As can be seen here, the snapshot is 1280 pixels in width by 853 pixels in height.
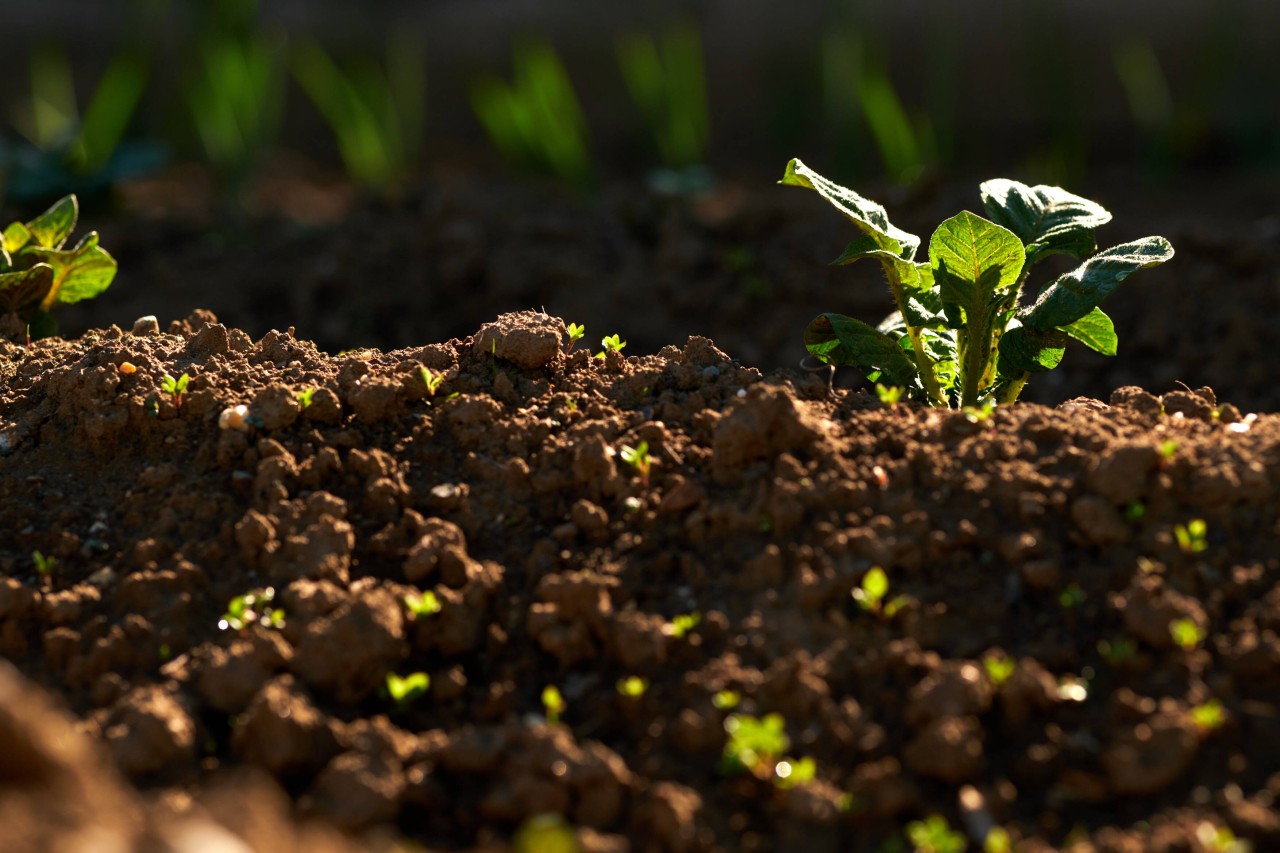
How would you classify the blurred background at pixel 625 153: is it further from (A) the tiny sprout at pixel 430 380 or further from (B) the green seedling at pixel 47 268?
(A) the tiny sprout at pixel 430 380

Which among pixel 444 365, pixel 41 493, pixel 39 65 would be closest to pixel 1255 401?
pixel 444 365

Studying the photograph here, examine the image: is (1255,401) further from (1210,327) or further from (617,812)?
(617,812)

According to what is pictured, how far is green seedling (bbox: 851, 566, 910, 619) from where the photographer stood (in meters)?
1.63

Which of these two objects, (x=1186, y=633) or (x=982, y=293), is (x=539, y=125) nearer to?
(x=982, y=293)

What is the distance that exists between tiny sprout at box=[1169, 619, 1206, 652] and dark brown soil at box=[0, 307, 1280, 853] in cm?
1

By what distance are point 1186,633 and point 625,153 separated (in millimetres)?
4363

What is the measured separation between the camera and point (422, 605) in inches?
66.4

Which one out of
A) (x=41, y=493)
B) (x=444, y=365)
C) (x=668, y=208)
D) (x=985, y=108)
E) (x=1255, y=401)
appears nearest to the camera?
(x=41, y=493)

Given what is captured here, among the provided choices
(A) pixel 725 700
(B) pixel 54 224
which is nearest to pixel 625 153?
(B) pixel 54 224

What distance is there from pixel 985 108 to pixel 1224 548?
14.6ft

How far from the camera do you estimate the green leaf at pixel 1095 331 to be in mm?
2143

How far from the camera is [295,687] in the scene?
5.22 feet

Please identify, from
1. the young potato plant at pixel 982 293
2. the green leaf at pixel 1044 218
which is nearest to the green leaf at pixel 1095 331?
the young potato plant at pixel 982 293

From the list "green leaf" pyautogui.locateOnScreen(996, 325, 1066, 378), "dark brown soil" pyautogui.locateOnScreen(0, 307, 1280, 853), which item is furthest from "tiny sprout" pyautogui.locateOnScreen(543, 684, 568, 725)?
"green leaf" pyautogui.locateOnScreen(996, 325, 1066, 378)
